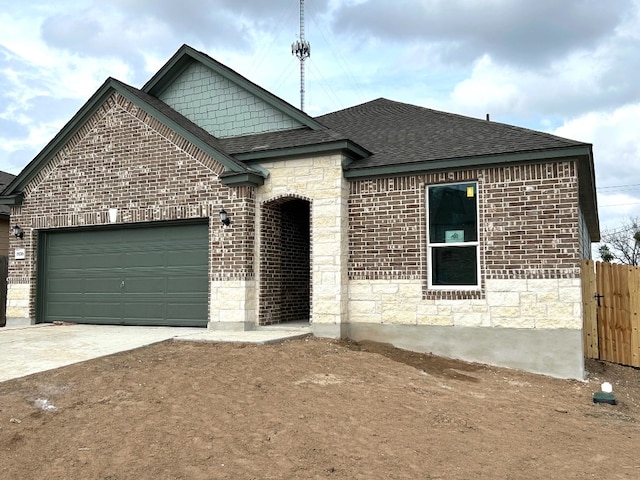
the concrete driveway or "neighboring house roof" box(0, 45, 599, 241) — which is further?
"neighboring house roof" box(0, 45, 599, 241)

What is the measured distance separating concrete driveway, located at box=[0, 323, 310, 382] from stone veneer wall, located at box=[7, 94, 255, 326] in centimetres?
96

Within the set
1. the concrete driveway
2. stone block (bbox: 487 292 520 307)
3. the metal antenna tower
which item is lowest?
the concrete driveway

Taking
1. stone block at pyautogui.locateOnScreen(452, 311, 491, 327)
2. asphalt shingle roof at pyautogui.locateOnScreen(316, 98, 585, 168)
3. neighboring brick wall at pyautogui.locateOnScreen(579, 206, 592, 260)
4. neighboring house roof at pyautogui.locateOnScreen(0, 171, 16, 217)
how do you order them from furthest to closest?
neighboring house roof at pyautogui.locateOnScreen(0, 171, 16, 217) < neighboring brick wall at pyautogui.locateOnScreen(579, 206, 592, 260) < asphalt shingle roof at pyautogui.locateOnScreen(316, 98, 585, 168) < stone block at pyautogui.locateOnScreen(452, 311, 491, 327)

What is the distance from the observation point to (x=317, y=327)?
11.2 m

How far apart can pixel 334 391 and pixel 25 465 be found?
12.0ft

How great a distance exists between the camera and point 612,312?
38.2 feet

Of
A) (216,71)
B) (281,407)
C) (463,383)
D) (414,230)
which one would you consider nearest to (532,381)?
(463,383)

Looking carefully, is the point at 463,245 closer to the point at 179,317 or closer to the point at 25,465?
the point at 179,317

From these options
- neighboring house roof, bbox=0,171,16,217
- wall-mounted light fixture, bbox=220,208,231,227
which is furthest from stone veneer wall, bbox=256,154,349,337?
neighboring house roof, bbox=0,171,16,217

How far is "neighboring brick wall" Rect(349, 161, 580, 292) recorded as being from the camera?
32.3ft

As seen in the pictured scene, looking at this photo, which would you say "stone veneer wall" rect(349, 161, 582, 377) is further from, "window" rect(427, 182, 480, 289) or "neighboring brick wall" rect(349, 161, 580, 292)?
"window" rect(427, 182, 480, 289)

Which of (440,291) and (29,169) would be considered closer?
(440,291)

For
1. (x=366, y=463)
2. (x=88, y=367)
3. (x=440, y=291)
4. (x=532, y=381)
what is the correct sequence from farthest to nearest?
(x=440, y=291), (x=532, y=381), (x=88, y=367), (x=366, y=463)

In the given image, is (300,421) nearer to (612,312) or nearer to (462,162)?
(462,162)
